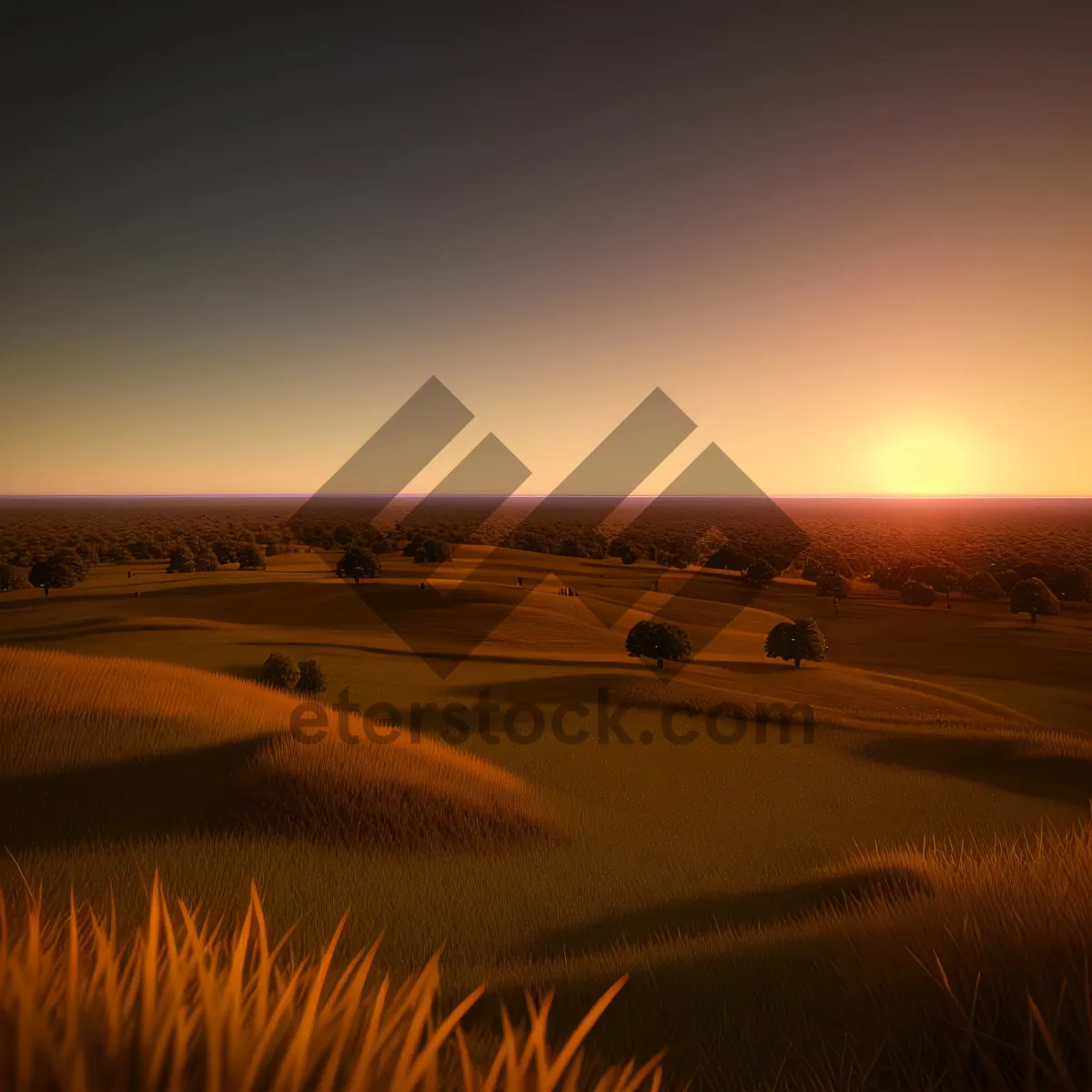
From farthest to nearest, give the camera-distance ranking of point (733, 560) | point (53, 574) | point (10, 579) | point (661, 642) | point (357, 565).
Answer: point (733, 560)
point (357, 565)
point (10, 579)
point (53, 574)
point (661, 642)

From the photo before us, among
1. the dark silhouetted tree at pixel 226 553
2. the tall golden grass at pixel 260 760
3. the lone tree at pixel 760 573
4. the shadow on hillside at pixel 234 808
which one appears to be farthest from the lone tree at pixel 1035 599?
the dark silhouetted tree at pixel 226 553

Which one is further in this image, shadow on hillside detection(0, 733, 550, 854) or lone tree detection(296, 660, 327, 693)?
lone tree detection(296, 660, 327, 693)

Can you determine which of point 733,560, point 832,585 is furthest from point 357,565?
point 733,560

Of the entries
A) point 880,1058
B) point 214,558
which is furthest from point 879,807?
point 214,558

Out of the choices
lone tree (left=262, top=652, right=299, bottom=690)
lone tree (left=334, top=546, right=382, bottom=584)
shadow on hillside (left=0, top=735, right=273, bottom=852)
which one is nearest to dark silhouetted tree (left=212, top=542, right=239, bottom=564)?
lone tree (left=334, top=546, right=382, bottom=584)

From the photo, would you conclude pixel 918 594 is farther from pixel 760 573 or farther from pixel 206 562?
pixel 206 562

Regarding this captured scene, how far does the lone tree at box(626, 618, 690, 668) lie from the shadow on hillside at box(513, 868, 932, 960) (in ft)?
56.5

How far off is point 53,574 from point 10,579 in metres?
4.00

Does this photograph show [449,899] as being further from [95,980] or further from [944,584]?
[944,584]

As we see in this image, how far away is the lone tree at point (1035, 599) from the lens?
36500 millimetres

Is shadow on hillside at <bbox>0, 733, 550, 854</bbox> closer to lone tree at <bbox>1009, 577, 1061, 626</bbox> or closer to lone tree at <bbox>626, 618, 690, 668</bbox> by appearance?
lone tree at <bbox>626, 618, 690, 668</bbox>

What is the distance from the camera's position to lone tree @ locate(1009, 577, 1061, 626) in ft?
120

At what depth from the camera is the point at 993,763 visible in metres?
13.8

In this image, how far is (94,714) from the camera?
8.58m
